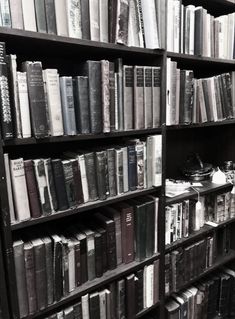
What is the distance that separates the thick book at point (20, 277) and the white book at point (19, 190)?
101 millimetres

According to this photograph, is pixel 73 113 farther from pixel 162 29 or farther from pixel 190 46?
pixel 190 46

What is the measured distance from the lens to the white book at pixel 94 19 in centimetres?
90

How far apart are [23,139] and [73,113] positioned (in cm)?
19

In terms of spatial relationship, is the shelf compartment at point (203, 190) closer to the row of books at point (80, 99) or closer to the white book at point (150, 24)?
the row of books at point (80, 99)

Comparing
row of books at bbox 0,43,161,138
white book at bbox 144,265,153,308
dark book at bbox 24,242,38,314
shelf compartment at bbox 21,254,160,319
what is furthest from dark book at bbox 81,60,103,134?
white book at bbox 144,265,153,308

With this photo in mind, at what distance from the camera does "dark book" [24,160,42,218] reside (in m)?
0.87

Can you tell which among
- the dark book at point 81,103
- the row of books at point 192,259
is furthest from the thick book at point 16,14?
the row of books at point 192,259

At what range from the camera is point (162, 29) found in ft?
3.49

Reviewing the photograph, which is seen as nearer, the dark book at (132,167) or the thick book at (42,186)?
the thick book at (42,186)

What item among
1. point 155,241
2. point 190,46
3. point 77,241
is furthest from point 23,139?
point 190,46

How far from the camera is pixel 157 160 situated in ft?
3.78

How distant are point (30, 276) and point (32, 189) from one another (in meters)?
0.31

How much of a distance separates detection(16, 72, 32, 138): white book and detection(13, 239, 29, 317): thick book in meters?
0.37

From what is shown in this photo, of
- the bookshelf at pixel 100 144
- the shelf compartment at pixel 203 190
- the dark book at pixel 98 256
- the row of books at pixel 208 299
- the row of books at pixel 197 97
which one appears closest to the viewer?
the bookshelf at pixel 100 144
